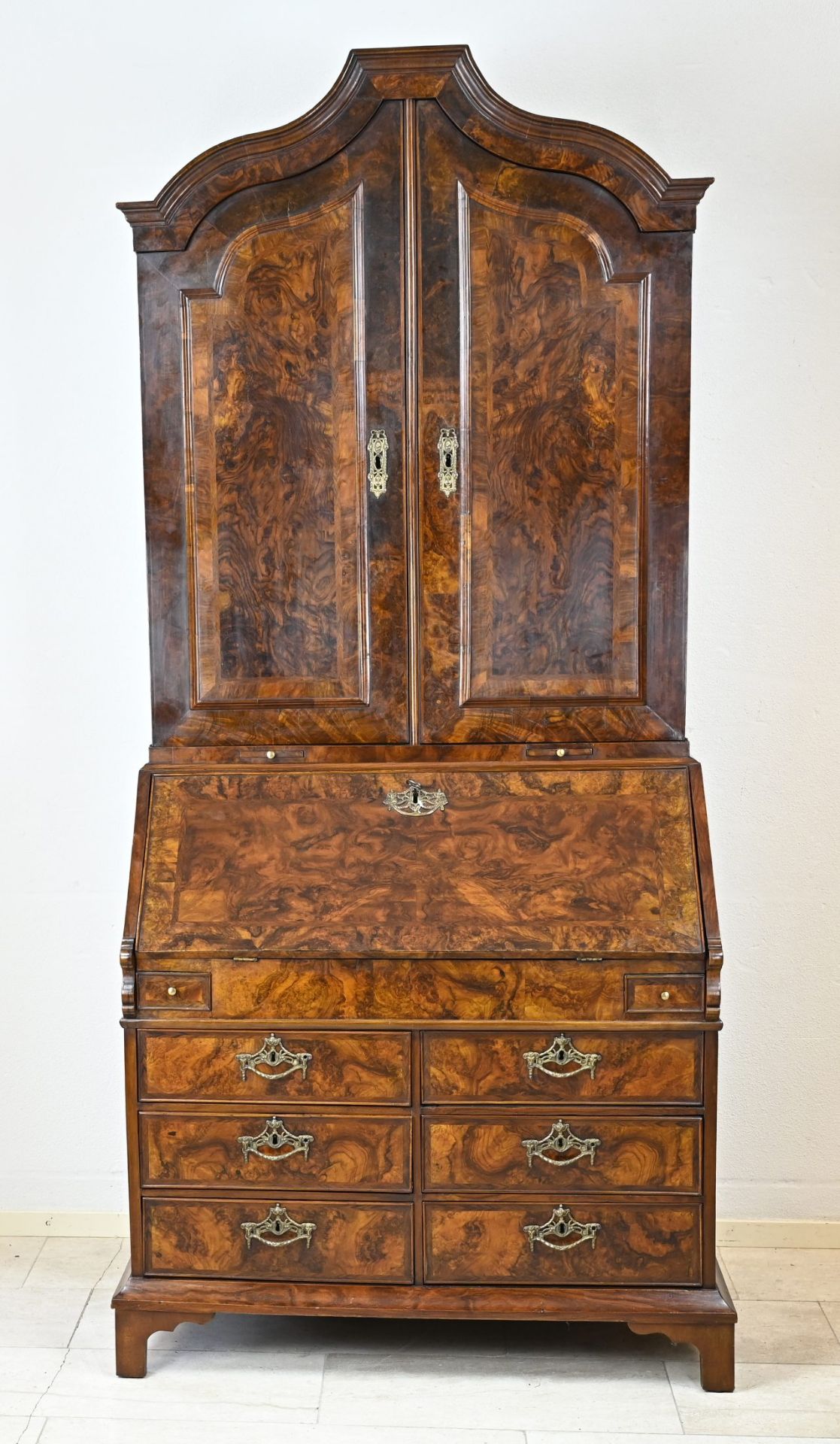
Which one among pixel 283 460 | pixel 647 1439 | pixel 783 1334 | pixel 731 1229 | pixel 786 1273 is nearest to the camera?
pixel 647 1439

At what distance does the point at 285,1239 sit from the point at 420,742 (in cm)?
93

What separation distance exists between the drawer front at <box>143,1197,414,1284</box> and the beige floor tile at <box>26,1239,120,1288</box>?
543 mm

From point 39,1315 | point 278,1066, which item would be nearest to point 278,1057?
point 278,1066

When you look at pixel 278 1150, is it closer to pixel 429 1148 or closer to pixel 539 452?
pixel 429 1148

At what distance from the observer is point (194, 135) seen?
271cm

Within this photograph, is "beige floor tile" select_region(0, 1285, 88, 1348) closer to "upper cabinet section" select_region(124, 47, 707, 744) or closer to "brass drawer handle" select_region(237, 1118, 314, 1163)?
"brass drawer handle" select_region(237, 1118, 314, 1163)

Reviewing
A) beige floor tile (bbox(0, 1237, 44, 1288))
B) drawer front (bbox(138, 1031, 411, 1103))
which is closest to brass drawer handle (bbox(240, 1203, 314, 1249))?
drawer front (bbox(138, 1031, 411, 1103))

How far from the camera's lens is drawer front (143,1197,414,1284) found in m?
2.20

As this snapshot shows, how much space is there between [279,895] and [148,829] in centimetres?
28

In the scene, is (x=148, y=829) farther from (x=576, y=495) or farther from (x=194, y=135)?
(x=194, y=135)

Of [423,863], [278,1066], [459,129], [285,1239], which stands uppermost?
[459,129]

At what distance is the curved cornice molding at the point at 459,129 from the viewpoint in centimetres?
217

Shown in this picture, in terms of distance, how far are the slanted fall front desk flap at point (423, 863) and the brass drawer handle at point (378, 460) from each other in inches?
20.8

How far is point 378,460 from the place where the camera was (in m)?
2.27
